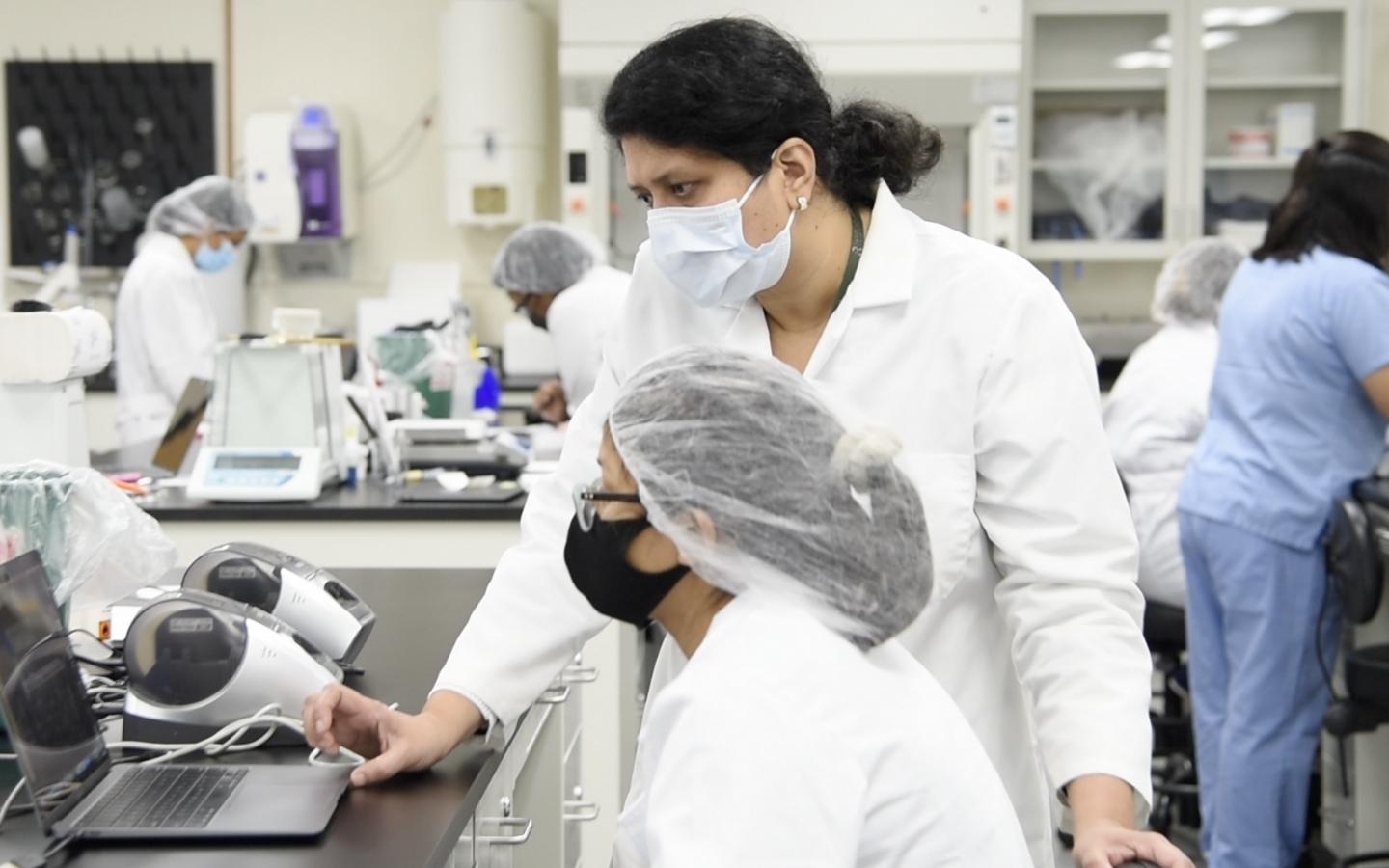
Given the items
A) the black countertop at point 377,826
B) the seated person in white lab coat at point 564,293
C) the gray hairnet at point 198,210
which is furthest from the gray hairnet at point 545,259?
the black countertop at point 377,826

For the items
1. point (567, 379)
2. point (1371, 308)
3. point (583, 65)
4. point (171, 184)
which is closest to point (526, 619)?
point (1371, 308)

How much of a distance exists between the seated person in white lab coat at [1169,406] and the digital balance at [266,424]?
1.61 metres

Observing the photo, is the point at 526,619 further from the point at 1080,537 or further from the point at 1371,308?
the point at 1371,308

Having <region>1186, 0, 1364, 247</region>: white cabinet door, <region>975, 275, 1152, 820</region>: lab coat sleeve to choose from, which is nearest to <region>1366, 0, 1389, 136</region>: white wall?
<region>1186, 0, 1364, 247</region>: white cabinet door

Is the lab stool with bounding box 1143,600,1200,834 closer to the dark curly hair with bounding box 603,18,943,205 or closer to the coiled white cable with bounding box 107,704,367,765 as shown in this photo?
the dark curly hair with bounding box 603,18,943,205

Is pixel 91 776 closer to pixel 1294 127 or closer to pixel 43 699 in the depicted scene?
pixel 43 699

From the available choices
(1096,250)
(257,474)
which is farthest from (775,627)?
(1096,250)

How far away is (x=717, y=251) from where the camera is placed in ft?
4.67

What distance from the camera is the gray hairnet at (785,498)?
Answer: 1012 mm

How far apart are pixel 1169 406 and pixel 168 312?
277 cm

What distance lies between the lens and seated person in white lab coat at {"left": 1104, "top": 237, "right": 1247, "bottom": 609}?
3.23 m

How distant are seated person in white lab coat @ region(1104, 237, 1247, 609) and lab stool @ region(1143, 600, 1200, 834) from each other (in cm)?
7

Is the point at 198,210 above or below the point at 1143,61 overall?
below

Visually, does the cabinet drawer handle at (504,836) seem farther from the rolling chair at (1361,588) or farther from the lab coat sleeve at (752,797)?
the rolling chair at (1361,588)
